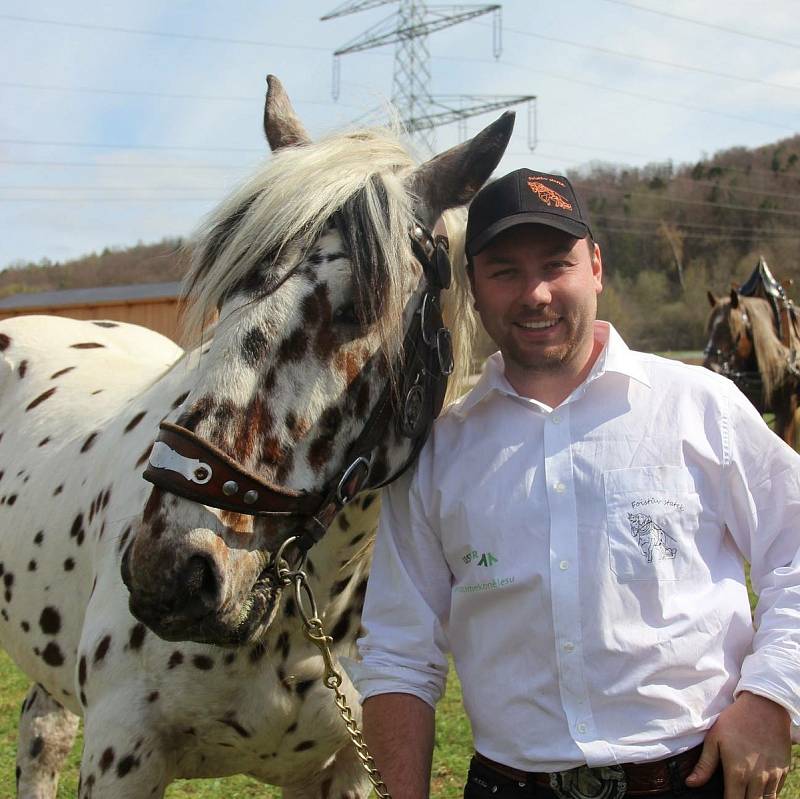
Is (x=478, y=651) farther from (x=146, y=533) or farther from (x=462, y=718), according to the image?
(x=462, y=718)

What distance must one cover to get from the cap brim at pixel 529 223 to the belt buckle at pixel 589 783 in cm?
106

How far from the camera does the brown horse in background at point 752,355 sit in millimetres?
10375

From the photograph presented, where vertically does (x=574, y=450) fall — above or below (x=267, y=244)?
below

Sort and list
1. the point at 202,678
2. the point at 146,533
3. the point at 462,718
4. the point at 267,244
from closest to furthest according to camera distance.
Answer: the point at 146,533 < the point at 267,244 < the point at 202,678 < the point at 462,718

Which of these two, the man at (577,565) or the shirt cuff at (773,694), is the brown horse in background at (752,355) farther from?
the shirt cuff at (773,694)

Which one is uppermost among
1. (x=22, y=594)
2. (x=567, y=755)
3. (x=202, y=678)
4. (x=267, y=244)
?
(x=267, y=244)

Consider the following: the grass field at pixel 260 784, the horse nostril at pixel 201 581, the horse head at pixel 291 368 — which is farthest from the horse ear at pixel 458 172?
the grass field at pixel 260 784

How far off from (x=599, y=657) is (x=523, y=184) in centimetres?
98

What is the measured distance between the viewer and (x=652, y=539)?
1.71m

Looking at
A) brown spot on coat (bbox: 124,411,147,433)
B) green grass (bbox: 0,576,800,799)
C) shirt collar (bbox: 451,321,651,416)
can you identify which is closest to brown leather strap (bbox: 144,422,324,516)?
shirt collar (bbox: 451,321,651,416)

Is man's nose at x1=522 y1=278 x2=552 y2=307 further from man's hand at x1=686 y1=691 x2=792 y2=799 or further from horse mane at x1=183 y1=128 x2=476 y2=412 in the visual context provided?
man's hand at x1=686 y1=691 x2=792 y2=799

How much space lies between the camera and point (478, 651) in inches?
71.6

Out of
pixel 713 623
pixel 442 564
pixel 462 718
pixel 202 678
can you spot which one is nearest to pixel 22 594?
pixel 202 678

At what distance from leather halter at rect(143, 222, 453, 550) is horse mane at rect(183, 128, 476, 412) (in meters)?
0.09
